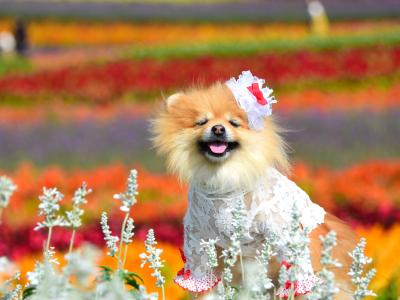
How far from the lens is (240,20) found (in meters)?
26.5

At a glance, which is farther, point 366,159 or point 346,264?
point 366,159

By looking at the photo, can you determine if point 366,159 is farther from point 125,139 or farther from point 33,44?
point 33,44

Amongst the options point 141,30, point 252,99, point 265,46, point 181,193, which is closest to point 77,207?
point 252,99

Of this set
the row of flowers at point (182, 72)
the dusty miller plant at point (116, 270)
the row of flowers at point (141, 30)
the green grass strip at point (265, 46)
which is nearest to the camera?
the dusty miller plant at point (116, 270)

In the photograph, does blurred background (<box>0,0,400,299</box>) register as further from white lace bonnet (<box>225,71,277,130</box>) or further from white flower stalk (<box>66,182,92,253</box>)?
white flower stalk (<box>66,182,92,253</box>)

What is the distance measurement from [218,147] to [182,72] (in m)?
12.7

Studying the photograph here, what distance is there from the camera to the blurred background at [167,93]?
678cm

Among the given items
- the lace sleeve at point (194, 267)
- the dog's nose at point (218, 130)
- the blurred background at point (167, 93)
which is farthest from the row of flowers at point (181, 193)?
the dog's nose at point (218, 130)

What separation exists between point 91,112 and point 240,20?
47.1 ft

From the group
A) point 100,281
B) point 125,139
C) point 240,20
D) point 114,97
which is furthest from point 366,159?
point 240,20

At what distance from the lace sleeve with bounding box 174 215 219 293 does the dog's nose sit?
334mm

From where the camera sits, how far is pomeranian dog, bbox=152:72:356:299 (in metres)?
3.27

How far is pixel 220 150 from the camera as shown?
326cm

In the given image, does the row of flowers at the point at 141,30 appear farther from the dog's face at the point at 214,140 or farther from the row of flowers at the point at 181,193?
the dog's face at the point at 214,140
